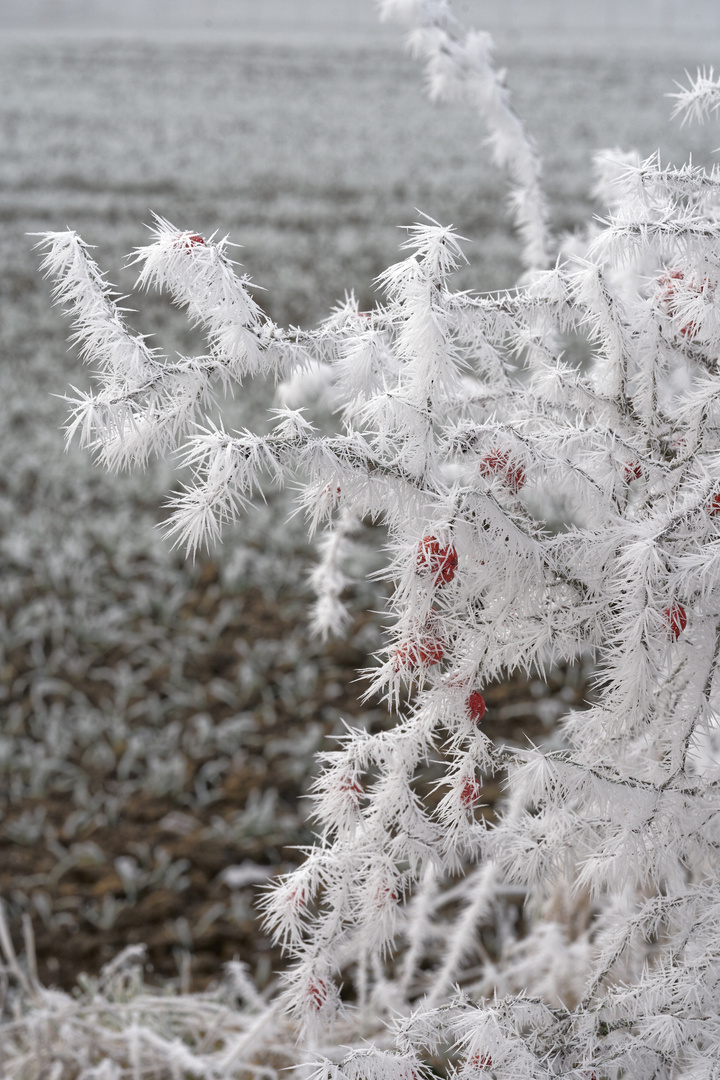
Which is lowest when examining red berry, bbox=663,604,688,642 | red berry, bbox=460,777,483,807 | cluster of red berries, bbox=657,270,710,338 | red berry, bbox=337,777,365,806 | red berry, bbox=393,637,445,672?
red berry, bbox=337,777,365,806

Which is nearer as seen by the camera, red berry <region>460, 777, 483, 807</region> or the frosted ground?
red berry <region>460, 777, 483, 807</region>

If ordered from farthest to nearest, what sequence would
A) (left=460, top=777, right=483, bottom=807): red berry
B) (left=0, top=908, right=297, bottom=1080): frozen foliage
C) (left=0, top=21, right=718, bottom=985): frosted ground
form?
(left=0, top=21, right=718, bottom=985): frosted ground < (left=0, top=908, right=297, bottom=1080): frozen foliage < (left=460, top=777, right=483, bottom=807): red berry

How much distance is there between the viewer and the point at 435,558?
26.3 inches

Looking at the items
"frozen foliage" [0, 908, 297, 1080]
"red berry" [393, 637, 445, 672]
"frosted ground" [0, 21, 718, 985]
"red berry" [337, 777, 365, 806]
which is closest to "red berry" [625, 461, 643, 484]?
"red berry" [393, 637, 445, 672]

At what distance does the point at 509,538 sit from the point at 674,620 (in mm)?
141

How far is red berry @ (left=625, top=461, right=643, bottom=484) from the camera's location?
78 cm

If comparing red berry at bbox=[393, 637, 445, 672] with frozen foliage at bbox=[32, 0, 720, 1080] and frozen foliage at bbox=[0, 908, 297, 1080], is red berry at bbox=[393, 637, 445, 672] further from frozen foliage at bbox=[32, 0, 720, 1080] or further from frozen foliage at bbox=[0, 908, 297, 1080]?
frozen foliage at bbox=[0, 908, 297, 1080]

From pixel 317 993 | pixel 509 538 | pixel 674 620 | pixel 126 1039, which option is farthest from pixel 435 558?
pixel 126 1039

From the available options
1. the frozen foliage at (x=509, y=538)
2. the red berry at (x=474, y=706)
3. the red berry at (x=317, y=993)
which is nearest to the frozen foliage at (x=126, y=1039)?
the red berry at (x=317, y=993)

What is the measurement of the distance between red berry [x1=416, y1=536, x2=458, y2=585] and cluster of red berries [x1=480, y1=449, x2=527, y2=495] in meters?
0.09

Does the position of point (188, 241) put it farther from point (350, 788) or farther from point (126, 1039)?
point (126, 1039)

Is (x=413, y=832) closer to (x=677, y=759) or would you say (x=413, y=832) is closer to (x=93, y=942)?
(x=677, y=759)

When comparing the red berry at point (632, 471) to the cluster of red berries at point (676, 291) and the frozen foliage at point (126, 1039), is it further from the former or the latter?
the frozen foliage at point (126, 1039)

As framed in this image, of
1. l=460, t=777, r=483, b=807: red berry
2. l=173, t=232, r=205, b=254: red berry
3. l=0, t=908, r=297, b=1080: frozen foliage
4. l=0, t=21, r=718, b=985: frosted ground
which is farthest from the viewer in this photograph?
l=0, t=21, r=718, b=985: frosted ground
